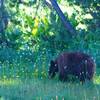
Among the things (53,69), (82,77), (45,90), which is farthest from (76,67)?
(45,90)

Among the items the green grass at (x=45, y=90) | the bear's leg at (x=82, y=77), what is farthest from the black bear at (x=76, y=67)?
the green grass at (x=45, y=90)

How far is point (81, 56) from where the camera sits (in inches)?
422

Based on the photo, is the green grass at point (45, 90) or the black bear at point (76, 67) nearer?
the green grass at point (45, 90)

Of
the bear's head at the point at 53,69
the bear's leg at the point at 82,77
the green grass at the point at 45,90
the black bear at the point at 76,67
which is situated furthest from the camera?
the bear's head at the point at 53,69

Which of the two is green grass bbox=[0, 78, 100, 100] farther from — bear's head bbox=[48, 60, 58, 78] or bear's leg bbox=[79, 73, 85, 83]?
bear's head bbox=[48, 60, 58, 78]

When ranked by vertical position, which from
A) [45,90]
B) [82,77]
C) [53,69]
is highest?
[53,69]

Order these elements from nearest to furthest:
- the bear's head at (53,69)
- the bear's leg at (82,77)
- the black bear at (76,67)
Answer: the bear's leg at (82,77) < the black bear at (76,67) < the bear's head at (53,69)

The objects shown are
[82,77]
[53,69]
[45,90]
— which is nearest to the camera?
[45,90]

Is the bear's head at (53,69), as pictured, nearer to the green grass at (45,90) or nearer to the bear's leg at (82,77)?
the green grass at (45,90)

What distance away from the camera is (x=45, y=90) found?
29.8 ft

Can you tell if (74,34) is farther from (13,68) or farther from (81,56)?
(81,56)

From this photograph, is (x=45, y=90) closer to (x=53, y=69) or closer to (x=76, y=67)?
(x=76, y=67)

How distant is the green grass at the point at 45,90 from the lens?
822cm

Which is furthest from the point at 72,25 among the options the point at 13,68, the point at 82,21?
the point at 13,68
